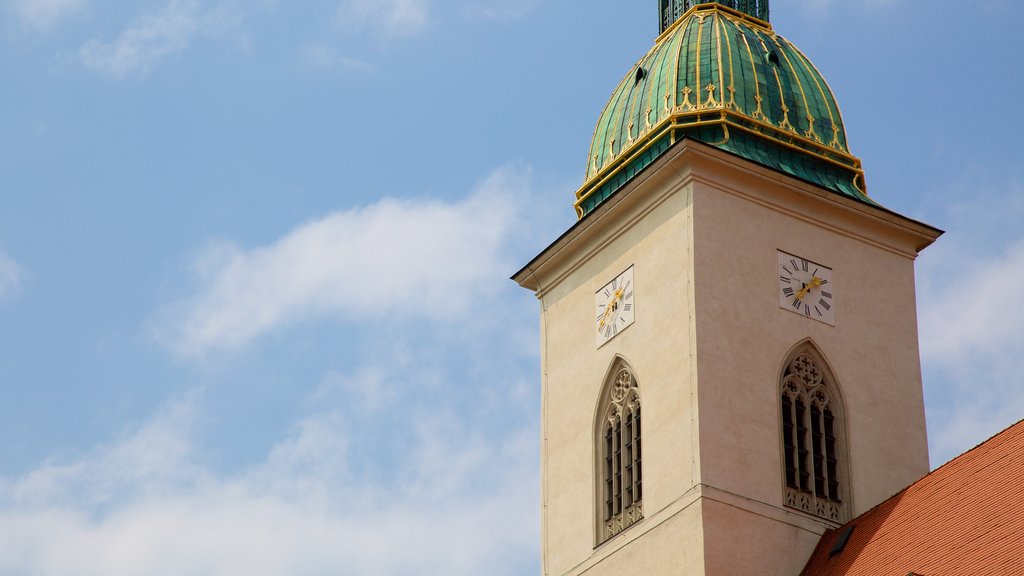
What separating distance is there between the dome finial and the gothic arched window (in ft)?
26.2

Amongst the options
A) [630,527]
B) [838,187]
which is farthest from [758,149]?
[630,527]

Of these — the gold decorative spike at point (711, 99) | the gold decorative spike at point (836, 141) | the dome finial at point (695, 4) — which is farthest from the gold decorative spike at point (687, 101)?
the dome finial at point (695, 4)

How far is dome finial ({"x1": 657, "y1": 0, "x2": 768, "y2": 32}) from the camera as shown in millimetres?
43094

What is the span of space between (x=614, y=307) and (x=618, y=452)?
8.52 ft

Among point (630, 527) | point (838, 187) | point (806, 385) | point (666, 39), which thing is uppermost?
point (666, 39)

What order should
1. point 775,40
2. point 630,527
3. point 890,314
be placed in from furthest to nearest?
point 775,40, point 890,314, point 630,527

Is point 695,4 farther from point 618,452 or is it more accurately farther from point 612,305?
point 618,452

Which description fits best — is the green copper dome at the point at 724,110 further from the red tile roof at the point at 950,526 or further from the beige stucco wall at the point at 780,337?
the red tile roof at the point at 950,526

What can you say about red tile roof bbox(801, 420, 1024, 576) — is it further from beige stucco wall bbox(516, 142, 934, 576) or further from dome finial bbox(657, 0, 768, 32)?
dome finial bbox(657, 0, 768, 32)

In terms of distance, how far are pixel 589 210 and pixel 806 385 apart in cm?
573

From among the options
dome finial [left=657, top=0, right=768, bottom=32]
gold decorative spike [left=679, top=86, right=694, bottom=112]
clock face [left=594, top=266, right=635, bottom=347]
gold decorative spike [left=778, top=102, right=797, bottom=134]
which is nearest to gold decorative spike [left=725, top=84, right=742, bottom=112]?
gold decorative spike [left=679, top=86, right=694, bottom=112]

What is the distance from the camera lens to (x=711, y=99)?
131ft

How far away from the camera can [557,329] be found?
41.1m

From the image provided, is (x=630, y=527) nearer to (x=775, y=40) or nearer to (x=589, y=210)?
(x=589, y=210)
